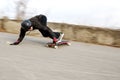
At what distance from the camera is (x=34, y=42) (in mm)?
12703

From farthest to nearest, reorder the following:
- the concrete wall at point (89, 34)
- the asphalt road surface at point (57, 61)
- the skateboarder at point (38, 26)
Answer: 1. the concrete wall at point (89, 34)
2. the skateboarder at point (38, 26)
3. the asphalt road surface at point (57, 61)

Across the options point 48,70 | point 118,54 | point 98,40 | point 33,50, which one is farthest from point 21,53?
point 98,40

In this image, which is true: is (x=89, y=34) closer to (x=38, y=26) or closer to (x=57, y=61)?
(x=38, y=26)

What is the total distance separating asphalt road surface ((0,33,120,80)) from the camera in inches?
313

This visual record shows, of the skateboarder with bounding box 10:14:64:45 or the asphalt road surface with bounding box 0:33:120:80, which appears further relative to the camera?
the skateboarder with bounding box 10:14:64:45

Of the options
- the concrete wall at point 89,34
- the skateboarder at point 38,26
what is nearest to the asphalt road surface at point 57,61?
the skateboarder at point 38,26

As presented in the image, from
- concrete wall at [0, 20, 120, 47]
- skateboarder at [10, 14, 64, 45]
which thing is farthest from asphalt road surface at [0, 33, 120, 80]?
concrete wall at [0, 20, 120, 47]

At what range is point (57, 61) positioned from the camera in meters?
9.62

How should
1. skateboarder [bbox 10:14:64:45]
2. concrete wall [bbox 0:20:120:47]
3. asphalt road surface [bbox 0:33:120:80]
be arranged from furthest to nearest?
concrete wall [bbox 0:20:120:47] → skateboarder [bbox 10:14:64:45] → asphalt road surface [bbox 0:33:120:80]

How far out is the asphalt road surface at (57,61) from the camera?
313 inches

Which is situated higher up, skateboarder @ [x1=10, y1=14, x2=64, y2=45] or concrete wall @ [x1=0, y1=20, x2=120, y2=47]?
skateboarder @ [x1=10, y1=14, x2=64, y2=45]

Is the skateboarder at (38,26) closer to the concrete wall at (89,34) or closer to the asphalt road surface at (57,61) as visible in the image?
the asphalt road surface at (57,61)

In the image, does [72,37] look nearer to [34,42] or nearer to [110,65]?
[34,42]

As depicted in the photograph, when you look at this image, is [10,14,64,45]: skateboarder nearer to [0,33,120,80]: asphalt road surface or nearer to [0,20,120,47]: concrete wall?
[0,33,120,80]: asphalt road surface
